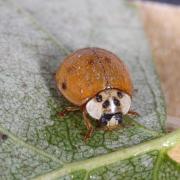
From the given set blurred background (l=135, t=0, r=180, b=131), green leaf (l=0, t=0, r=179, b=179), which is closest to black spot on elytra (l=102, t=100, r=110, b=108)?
green leaf (l=0, t=0, r=179, b=179)

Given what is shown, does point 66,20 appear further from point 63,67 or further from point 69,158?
point 69,158

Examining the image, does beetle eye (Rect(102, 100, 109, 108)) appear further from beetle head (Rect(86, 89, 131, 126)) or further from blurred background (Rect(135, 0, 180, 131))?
blurred background (Rect(135, 0, 180, 131))

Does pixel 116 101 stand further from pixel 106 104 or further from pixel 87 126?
pixel 87 126

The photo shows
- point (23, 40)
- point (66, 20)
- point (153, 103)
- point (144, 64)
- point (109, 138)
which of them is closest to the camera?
point (109, 138)

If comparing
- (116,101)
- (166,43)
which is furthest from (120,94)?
(166,43)

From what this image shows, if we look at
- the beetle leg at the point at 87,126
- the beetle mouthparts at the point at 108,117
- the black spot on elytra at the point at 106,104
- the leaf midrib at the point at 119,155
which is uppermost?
the black spot on elytra at the point at 106,104

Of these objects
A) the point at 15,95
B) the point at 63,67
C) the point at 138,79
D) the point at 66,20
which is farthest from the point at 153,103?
the point at 66,20

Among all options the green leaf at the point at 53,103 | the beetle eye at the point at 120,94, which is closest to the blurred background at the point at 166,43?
the green leaf at the point at 53,103

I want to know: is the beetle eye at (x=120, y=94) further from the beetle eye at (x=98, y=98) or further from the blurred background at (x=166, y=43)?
the blurred background at (x=166, y=43)
